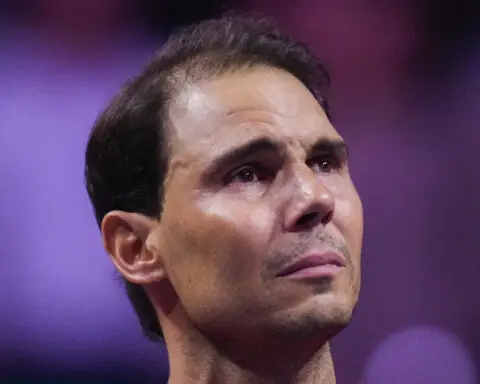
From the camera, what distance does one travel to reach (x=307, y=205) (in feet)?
3.27

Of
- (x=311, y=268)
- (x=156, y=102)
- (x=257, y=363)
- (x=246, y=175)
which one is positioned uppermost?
(x=156, y=102)

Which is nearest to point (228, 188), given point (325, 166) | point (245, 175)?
point (245, 175)

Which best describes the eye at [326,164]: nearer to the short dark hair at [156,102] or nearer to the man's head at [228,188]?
the man's head at [228,188]

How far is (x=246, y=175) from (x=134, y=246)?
0.73 ft

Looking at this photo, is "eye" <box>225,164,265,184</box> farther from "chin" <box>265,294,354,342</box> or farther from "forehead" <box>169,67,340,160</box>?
"chin" <box>265,294,354,342</box>

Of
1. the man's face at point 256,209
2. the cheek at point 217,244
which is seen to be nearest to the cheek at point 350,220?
the man's face at point 256,209

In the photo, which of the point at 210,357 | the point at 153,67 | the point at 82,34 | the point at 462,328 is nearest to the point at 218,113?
the point at 153,67

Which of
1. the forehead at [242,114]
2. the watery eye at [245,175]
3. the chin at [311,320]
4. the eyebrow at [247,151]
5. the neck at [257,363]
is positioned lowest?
the neck at [257,363]

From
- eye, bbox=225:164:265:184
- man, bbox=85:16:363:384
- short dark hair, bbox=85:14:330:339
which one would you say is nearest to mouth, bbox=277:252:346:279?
man, bbox=85:16:363:384

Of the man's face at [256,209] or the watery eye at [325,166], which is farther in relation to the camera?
the watery eye at [325,166]

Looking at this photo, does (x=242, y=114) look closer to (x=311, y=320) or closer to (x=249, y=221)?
(x=249, y=221)

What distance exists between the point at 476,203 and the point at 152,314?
0.83m

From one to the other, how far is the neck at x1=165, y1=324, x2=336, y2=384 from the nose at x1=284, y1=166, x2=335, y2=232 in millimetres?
153

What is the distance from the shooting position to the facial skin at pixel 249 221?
39.0 inches
